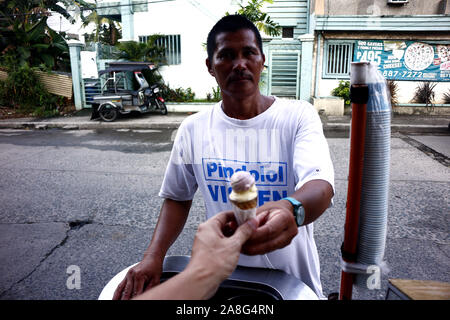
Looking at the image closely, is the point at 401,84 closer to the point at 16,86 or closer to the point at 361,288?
the point at 361,288

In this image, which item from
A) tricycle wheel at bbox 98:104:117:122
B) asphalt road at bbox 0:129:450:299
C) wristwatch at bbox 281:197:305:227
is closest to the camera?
wristwatch at bbox 281:197:305:227

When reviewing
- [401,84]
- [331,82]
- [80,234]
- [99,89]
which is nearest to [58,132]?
[99,89]

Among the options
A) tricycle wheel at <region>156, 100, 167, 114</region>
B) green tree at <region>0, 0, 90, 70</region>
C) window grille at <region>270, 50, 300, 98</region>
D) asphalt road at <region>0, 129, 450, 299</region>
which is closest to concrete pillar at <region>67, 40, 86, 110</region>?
green tree at <region>0, 0, 90, 70</region>

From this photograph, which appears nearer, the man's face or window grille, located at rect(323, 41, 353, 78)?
the man's face

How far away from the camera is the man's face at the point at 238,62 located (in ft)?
5.51

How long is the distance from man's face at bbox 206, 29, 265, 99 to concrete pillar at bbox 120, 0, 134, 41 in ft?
42.1

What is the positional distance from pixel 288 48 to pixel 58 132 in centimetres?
815

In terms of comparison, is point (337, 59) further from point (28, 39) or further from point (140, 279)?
point (140, 279)

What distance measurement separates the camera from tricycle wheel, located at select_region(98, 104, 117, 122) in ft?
36.3

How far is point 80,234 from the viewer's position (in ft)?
12.3

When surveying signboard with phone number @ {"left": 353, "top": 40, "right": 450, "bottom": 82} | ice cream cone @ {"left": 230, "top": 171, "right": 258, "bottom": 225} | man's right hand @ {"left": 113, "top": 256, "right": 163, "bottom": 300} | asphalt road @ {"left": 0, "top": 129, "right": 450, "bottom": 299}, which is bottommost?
asphalt road @ {"left": 0, "top": 129, "right": 450, "bottom": 299}

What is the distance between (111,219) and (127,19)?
Answer: 1116 cm

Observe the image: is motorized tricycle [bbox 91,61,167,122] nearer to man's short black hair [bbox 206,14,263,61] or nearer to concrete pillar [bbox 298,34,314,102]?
concrete pillar [bbox 298,34,314,102]

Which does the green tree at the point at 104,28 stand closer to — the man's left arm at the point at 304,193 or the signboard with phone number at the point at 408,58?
the signboard with phone number at the point at 408,58
